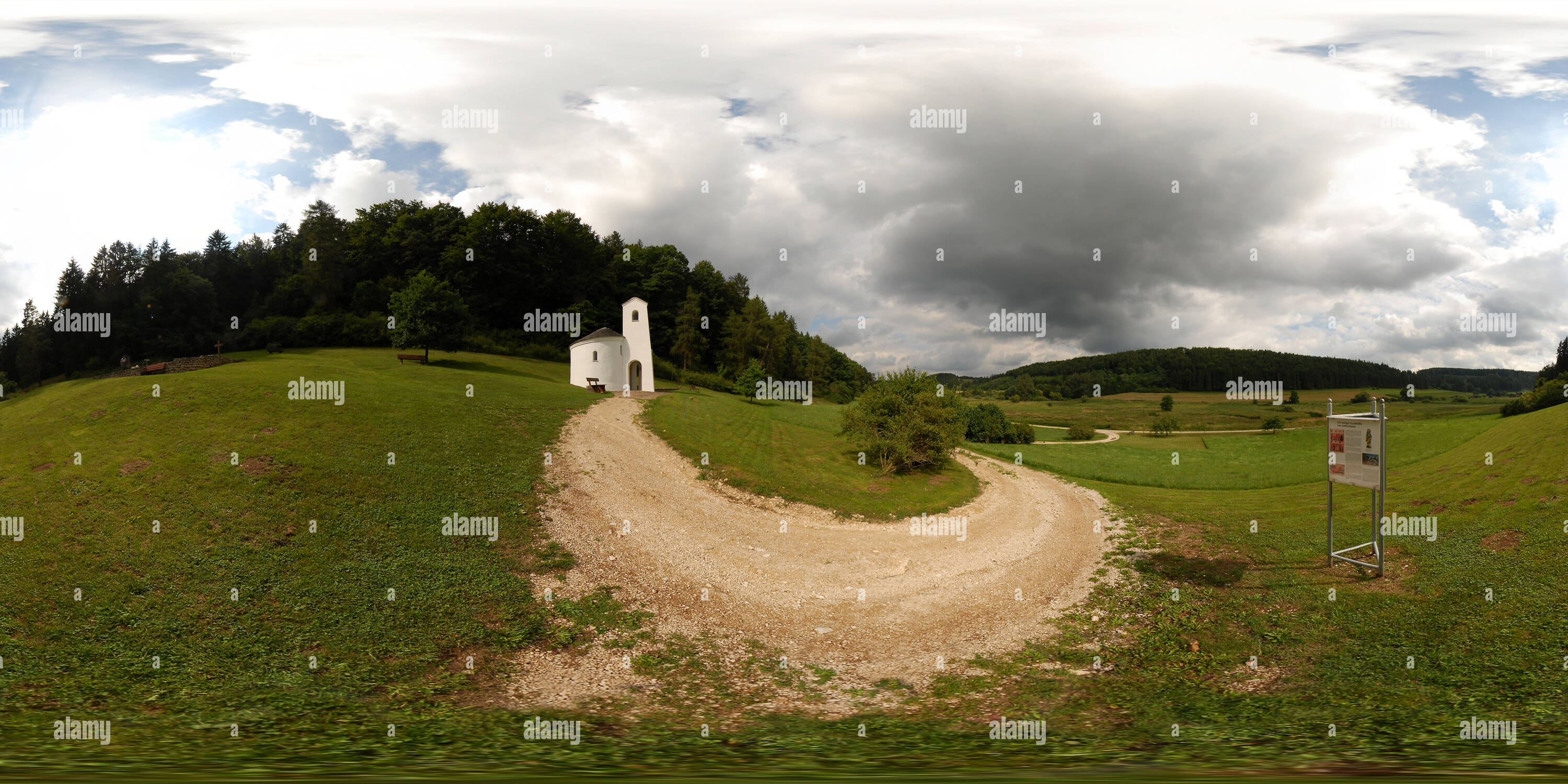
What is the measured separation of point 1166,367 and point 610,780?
4838 inches

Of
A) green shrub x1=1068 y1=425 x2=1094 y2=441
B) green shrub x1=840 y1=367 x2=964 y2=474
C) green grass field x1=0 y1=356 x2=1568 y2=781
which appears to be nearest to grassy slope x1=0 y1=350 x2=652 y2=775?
green grass field x1=0 y1=356 x2=1568 y2=781

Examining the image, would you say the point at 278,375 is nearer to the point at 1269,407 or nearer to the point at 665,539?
the point at 665,539

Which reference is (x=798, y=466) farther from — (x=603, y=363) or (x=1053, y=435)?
(x=1053, y=435)

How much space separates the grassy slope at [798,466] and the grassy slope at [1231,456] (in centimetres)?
964

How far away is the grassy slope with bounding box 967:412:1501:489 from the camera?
2673 centimetres

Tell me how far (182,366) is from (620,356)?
66.2 feet

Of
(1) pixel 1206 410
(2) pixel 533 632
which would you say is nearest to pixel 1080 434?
(1) pixel 1206 410

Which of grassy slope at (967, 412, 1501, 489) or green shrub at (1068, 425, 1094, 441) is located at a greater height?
green shrub at (1068, 425, 1094, 441)

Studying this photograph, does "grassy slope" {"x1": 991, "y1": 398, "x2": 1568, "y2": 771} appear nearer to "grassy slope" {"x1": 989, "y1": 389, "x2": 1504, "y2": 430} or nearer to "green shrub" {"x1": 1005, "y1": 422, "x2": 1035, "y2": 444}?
"green shrub" {"x1": 1005, "y1": 422, "x2": 1035, "y2": 444}

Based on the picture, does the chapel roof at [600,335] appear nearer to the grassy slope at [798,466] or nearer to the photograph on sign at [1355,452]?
the grassy slope at [798,466]

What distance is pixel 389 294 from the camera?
52062 millimetres

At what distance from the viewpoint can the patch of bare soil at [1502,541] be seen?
34.0ft

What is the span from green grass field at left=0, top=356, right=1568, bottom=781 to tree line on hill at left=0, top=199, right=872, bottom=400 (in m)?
14.7

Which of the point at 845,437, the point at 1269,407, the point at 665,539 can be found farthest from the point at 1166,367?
the point at 665,539
